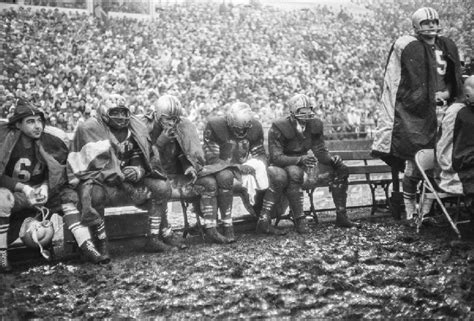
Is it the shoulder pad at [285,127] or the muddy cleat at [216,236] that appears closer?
the muddy cleat at [216,236]

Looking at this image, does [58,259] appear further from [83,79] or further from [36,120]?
[83,79]

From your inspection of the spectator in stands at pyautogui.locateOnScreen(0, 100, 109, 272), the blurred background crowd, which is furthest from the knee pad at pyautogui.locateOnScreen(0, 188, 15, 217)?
Answer: the blurred background crowd

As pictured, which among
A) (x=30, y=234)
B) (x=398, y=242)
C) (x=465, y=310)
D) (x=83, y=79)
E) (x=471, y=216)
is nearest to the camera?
(x=465, y=310)

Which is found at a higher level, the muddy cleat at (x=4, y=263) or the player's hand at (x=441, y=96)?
the player's hand at (x=441, y=96)

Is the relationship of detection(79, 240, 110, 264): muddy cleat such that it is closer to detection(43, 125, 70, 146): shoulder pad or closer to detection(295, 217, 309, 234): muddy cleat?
detection(43, 125, 70, 146): shoulder pad

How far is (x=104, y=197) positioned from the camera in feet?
12.7

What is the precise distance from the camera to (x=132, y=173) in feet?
13.2

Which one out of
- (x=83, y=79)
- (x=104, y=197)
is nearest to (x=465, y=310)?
(x=104, y=197)

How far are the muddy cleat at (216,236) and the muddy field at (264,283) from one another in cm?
9

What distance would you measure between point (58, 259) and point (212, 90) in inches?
414

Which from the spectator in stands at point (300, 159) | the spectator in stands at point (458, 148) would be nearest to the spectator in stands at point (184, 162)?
the spectator in stands at point (300, 159)

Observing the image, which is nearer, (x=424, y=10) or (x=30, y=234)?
(x=30, y=234)

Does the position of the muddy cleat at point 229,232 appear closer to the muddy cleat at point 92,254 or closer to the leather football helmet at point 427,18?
the muddy cleat at point 92,254

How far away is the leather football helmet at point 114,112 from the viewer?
4.09 m
